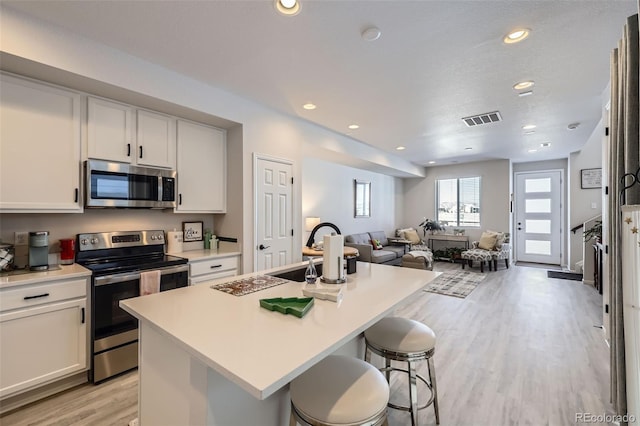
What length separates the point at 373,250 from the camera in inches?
243

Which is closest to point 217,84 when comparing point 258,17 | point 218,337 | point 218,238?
point 258,17

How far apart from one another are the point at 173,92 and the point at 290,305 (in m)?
2.39

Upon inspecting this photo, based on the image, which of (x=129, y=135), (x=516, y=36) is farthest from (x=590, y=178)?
(x=129, y=135)

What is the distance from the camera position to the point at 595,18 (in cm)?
194

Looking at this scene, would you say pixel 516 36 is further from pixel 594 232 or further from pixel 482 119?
pixel 594 232

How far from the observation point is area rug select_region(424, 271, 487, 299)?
477cm

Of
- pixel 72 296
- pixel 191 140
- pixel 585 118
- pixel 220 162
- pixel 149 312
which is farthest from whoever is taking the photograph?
pixel 585 118

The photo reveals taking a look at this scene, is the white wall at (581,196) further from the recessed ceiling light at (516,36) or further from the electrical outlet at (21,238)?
the electrical outlet at (21,238)

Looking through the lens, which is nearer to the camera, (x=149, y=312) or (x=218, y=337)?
(x=218, y=337)

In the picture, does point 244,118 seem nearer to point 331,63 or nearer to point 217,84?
point 217,84

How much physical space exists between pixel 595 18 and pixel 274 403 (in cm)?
312

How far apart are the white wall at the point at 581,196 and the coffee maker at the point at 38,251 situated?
348 inches

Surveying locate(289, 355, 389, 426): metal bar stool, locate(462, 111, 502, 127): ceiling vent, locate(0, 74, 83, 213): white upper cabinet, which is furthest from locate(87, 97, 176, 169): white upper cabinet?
locate(462, 111, 502, 127): ceiling vent
